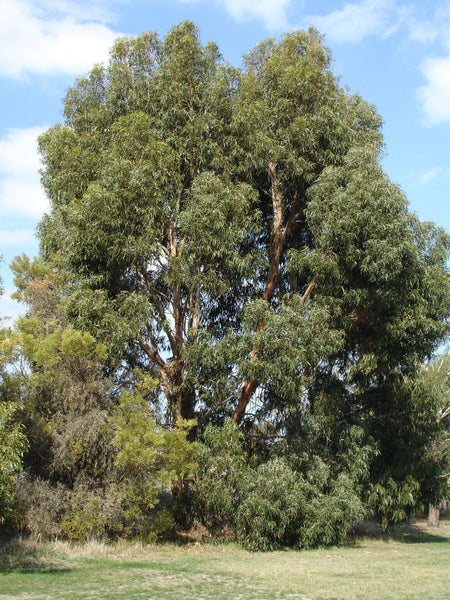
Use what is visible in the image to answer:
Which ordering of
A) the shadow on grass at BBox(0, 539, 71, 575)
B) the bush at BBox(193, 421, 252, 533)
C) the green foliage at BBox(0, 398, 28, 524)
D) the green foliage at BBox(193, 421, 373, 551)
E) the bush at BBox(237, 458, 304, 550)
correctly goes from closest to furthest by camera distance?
the green foliage at BBox(0, 398, 28, 524), the shadow on grass at BBox(0, 539, 71, 575), the bush at BBox(237, 458, 304, 550), the green foliage at BBox(193, 421, 373, 551), the bush at BBox(193, 421, 252, 533)

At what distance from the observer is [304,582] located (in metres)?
11.1

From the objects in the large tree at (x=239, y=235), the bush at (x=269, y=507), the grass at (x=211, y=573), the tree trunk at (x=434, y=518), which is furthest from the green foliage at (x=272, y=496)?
the tree trunk at (x=434, y=518)

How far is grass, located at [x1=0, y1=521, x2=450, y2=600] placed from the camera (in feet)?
32.3

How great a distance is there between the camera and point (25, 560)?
488 inches

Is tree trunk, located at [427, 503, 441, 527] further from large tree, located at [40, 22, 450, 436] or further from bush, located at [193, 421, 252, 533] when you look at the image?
bush, located at [193, 421, 252, 533]

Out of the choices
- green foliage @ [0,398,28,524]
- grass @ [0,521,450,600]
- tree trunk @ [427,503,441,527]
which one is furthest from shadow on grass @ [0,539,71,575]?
Result: tree trunk @ [427,503,441,527]

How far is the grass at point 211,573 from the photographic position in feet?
32.3

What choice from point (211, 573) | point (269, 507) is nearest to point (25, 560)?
point (211, 573)

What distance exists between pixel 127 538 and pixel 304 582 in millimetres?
6162

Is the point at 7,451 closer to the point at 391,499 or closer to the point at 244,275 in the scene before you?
the point at 244,275

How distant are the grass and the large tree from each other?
13.4 ft

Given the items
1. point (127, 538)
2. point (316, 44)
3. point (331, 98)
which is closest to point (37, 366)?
point (127, 538)

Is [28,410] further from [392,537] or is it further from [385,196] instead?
[392,537]

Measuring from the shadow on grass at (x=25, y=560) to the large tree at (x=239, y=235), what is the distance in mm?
5088
